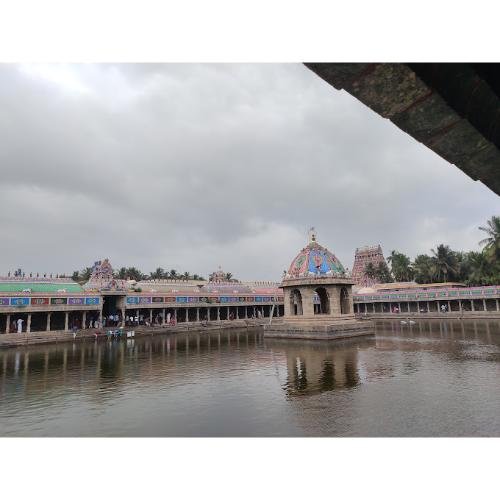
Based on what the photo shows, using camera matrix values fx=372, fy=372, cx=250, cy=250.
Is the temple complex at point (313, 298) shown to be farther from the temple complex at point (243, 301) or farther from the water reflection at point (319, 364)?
the water reflection at point (319, 364)

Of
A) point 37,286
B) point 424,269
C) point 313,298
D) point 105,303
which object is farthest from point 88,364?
point 424,269

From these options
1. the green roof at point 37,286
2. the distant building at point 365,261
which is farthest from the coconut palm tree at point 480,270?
the green roof at point 37,286

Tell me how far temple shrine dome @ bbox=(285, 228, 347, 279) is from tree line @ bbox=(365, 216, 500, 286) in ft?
80.6

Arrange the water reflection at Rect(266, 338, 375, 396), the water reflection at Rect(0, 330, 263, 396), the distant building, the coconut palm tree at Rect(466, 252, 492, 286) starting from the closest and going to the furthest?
the water reflection at Rect(266, 338, 375, 396)
the water reflection at Rect(0, 330, 263, 396)
the coconut palm tree at Rect(466, 252, 492, 286)
the distant building

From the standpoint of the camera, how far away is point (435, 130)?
342cm

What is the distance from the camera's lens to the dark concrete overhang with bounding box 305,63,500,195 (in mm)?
2908

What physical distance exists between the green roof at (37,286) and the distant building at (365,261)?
5756 cm

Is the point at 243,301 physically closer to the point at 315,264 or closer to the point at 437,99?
the point at 315,264

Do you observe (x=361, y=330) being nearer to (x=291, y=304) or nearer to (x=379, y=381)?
(x=291, y=304)

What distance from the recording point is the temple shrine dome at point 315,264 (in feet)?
99.0

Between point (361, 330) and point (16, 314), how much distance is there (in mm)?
29379

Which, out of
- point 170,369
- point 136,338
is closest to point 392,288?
point 136,338

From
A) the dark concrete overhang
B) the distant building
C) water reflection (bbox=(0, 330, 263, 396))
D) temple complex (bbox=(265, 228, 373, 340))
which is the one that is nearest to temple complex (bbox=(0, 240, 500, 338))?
temple complex (bbox=(265, 228, 373, 340))

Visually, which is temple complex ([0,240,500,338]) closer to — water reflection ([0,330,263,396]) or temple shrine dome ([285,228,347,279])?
temple shrine dome ([285,228,347,279])
